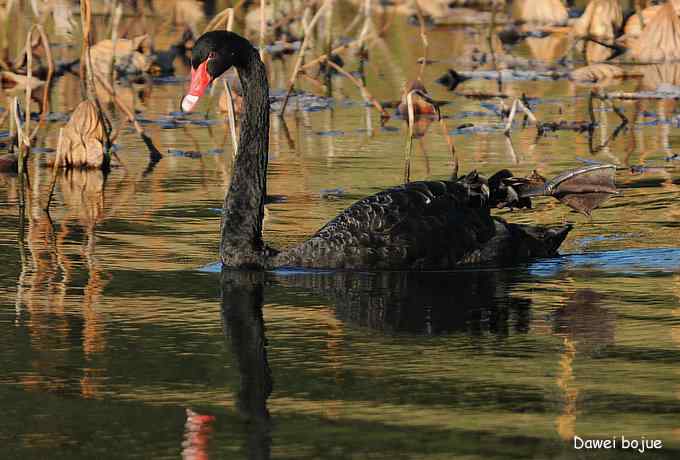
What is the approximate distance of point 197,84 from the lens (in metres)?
7.89

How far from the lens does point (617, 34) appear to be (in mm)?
19719

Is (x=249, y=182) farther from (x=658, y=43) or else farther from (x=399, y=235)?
(x=658, y=43)

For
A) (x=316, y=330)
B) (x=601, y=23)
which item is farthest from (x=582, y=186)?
(x=601, y=23)

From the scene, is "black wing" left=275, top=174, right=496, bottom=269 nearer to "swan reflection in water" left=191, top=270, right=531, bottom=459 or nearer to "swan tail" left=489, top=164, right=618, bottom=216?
"swan reflection in water" left=191, top=270, right=531, bottom=459

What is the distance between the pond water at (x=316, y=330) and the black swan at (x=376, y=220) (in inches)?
5.3

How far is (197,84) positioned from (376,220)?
3.83 ft

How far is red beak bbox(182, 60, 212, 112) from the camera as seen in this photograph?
7754mm

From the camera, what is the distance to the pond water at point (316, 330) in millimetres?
4996

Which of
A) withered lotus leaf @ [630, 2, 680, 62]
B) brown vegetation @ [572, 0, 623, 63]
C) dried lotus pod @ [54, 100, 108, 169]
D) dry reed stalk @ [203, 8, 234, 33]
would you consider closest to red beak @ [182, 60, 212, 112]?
dry reed stalk @ [203, 8, 234, 33]

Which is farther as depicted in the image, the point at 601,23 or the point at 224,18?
the point at 601,23

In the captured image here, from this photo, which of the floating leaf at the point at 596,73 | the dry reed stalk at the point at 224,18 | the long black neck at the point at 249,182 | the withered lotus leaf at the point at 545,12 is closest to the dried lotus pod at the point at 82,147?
the dry reed stalk at the point at 224,18

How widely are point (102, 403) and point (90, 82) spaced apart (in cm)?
606

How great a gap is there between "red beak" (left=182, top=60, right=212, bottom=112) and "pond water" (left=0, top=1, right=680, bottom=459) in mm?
883

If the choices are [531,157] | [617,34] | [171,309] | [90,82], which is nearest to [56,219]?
[90,82]
